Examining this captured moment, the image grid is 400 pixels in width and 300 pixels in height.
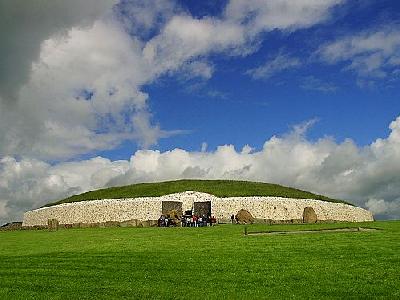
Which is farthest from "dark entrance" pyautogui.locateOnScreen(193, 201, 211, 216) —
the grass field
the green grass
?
the grass field

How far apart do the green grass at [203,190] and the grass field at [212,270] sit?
132 feet

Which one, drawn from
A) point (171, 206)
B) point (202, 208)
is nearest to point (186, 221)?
point (202, 208)

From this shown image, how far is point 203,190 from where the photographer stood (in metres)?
66.8

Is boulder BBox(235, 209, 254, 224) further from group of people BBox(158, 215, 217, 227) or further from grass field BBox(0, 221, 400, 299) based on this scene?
grass field BBox(0, 221, 400, 299)

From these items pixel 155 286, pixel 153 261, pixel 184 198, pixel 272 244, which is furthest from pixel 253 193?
pixel 155 286

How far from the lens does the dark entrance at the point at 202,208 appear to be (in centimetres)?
5650

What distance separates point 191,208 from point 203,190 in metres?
8.02

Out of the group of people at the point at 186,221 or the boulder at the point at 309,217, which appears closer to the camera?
the group of people at the point at 186,221

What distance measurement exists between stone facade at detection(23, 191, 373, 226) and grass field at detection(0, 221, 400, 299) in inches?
1237

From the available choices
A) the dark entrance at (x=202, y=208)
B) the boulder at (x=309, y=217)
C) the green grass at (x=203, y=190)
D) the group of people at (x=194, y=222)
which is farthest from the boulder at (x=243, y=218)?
the green grass at (x=203, y=190)

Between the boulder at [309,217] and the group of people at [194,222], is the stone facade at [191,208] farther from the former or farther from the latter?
the group of people at [194,222]

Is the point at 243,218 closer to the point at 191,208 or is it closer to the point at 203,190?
the point at 191,208

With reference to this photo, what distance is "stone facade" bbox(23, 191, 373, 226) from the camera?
5681 centimetres

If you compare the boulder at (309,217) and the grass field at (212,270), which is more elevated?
the boulder at (309,217)
